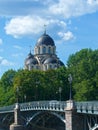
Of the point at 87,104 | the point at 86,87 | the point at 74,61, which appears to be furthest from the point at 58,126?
the point at 74,61

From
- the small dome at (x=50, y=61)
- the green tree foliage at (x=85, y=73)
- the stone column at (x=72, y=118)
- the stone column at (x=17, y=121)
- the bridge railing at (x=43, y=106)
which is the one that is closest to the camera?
the stone column at (x=72, y=118)

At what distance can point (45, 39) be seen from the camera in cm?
17125

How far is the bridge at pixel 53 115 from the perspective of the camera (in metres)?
56.7

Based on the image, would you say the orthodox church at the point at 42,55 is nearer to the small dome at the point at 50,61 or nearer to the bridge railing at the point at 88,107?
the small dome at the point at 50,61

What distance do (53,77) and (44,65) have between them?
43.3 m

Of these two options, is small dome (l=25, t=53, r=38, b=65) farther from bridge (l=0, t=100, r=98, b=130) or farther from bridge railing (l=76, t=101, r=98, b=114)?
bridge railing (l=76, t=101, r=98, b=114)

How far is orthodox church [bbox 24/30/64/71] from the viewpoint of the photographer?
167000mm

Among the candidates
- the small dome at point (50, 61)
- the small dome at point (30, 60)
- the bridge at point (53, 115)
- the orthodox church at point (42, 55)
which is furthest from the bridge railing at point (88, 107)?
the small dome at point (30, 60)

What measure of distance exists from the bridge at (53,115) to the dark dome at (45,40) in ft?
228

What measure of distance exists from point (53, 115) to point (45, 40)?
94.4 m

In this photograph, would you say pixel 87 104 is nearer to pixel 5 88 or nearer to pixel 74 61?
pixel 74 61

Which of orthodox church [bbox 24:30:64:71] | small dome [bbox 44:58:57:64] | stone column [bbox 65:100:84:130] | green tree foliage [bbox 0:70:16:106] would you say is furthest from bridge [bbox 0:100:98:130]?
orthodox church [bbox 24:30:64:71]

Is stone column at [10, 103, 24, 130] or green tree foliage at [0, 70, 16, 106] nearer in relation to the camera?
stone column at [10, 103, 24, 130]

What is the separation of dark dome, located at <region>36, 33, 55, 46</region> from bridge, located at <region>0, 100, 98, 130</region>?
6961cm
